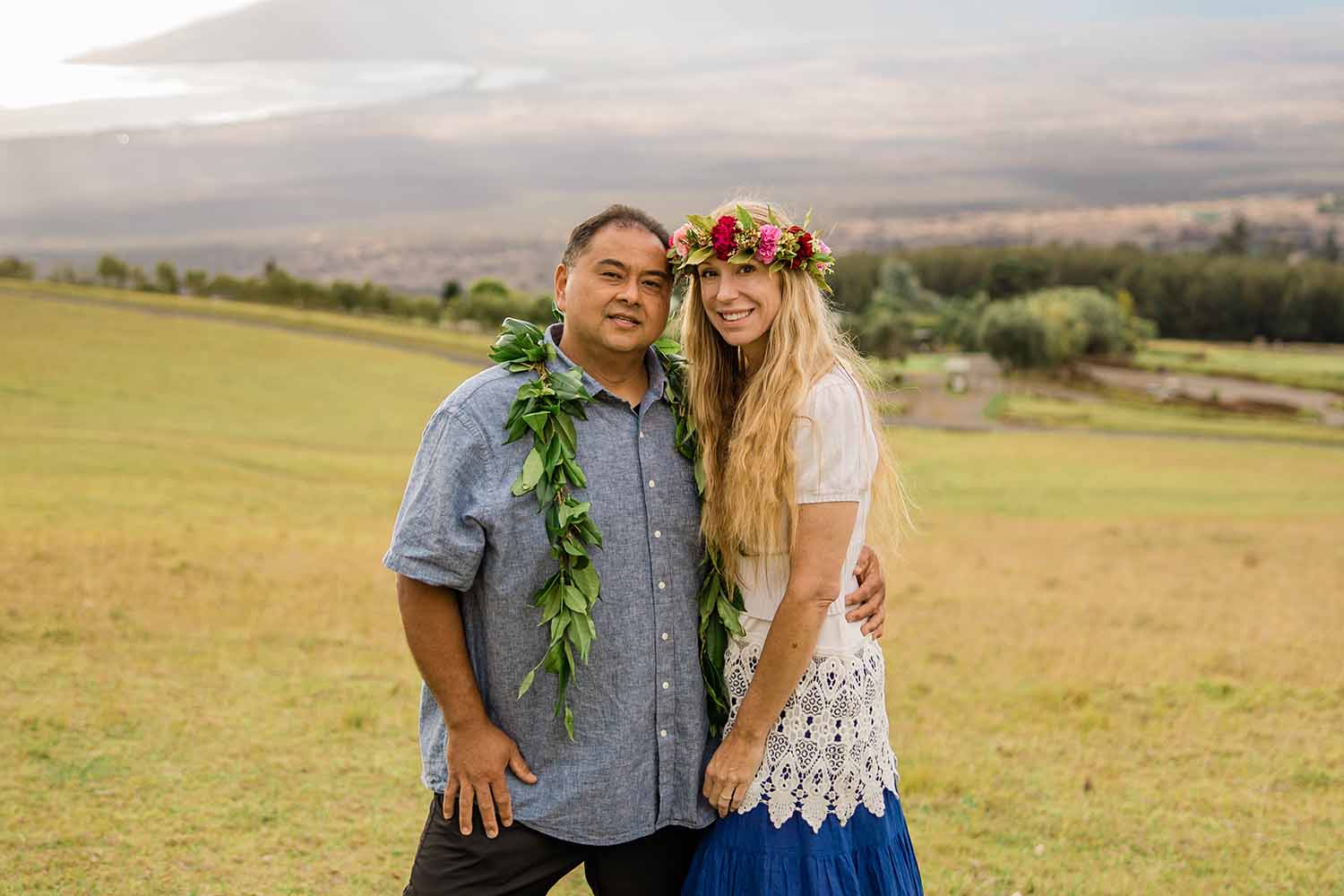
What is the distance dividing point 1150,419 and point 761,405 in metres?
61.2

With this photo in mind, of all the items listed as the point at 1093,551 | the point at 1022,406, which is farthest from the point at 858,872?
the point at 1022,406

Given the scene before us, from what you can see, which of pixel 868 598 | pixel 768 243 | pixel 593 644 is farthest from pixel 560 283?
pixel 868 598

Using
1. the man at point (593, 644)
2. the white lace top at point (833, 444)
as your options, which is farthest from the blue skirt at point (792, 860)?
the white lace top at point (833, 444)

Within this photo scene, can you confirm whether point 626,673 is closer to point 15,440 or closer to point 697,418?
point 697,418

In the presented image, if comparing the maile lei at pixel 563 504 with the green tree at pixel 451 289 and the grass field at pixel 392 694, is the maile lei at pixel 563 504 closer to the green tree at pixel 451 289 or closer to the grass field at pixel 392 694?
the grass field at pixel 392 694

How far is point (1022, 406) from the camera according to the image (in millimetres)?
63469

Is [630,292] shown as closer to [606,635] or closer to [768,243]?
[768,243]

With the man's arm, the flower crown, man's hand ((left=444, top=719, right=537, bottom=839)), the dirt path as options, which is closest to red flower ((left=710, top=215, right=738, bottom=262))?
the flower crown

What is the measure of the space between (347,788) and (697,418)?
3.99 meters

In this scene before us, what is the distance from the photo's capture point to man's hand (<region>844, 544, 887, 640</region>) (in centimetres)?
381

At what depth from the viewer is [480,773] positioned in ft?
11.4

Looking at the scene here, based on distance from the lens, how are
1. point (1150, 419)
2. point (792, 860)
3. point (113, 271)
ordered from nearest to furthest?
point (792, 860) → point (1150, 419) → point (113, 271)

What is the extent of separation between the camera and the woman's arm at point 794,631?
3.40 m

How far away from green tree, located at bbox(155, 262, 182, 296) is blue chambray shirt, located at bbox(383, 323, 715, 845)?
274 feet
